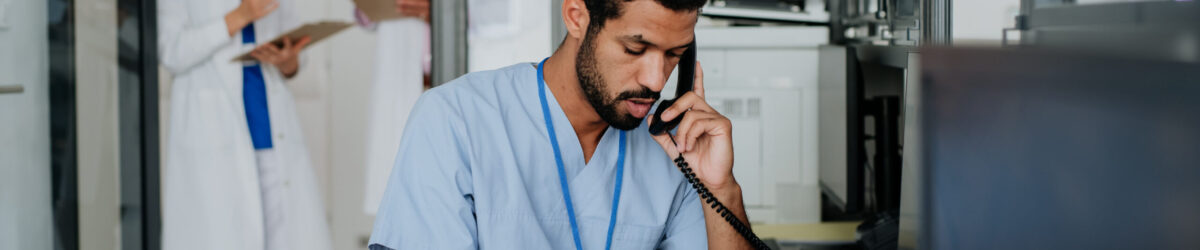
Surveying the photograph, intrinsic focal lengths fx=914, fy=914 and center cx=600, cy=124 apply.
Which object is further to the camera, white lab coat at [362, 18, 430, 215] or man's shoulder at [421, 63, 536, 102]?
white lab coat at [362, 18, 430, 215]

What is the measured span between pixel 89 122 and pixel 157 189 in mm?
237

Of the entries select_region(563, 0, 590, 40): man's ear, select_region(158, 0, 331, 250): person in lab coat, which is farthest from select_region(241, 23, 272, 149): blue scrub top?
select_region(563, 0, 590, 40): man's ear

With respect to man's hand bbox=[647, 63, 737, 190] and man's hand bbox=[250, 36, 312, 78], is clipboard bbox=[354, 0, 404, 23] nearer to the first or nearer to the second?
man's hand bbox=[250, 36, 312, 78]

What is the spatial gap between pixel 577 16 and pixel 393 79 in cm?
124

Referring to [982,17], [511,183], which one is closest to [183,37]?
[511,183]

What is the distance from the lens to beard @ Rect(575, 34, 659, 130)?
1.17m

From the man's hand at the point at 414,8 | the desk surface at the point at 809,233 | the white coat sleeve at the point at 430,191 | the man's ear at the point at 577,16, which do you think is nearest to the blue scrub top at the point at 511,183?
the white coat sleeve at the point at 430,191

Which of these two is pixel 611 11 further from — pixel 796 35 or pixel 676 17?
pixel 796 35

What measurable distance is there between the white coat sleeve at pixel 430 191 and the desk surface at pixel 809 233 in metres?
0.84

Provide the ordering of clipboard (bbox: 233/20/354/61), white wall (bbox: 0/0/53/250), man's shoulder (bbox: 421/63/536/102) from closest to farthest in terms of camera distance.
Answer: man's shoulder (bbox: 421/63/536/102) < white wall (bbox: 0/0/53/250) < clipboard (bbox: 233/20/354/61)

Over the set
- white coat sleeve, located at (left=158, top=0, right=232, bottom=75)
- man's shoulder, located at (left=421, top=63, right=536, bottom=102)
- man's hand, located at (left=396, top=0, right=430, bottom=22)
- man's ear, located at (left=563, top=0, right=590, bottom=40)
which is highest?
man's hand, located at (left=396, top=0, right=430, bottom=22)

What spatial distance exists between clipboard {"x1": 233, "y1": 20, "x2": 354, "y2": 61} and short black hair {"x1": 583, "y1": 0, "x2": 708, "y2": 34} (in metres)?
1.10

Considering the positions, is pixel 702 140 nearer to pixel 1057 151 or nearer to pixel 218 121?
pixel 1057 151

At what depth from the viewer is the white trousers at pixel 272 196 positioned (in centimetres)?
230
